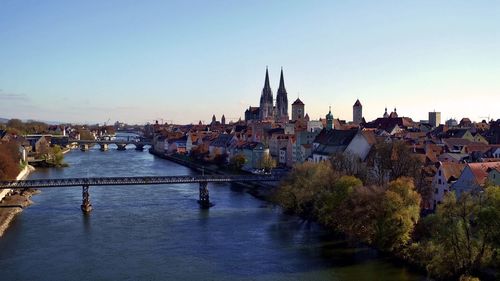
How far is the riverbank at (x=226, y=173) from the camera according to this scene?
138 feet

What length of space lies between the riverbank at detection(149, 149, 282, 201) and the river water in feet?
15.1

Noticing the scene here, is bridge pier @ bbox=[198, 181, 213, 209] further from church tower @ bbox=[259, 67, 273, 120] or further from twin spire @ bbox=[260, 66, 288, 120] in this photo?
church tower @ bbox=[259, 67, 273, 120]

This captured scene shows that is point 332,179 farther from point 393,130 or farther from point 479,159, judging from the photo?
point 393,130

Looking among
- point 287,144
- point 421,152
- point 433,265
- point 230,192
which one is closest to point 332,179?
point 421,152

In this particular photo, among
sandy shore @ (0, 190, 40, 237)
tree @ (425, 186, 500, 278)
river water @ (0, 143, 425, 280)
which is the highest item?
tree @ (425, 186, 500, 278)

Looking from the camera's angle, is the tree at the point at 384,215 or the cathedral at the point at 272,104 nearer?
the tree at the point at 384,215

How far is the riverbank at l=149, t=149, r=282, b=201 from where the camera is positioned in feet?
138

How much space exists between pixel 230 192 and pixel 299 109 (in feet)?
177

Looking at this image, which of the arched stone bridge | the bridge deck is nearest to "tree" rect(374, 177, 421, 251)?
the arched stone bridge

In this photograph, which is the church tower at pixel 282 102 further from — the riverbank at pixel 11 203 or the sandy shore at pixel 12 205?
the sandy shore at pixel 12 205

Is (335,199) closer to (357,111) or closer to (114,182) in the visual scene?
(114,182)

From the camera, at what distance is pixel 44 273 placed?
21.7m

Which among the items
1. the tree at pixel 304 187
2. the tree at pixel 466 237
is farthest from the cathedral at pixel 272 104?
the tree at pixel 466 237

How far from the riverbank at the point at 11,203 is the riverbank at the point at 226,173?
15.7 meters
